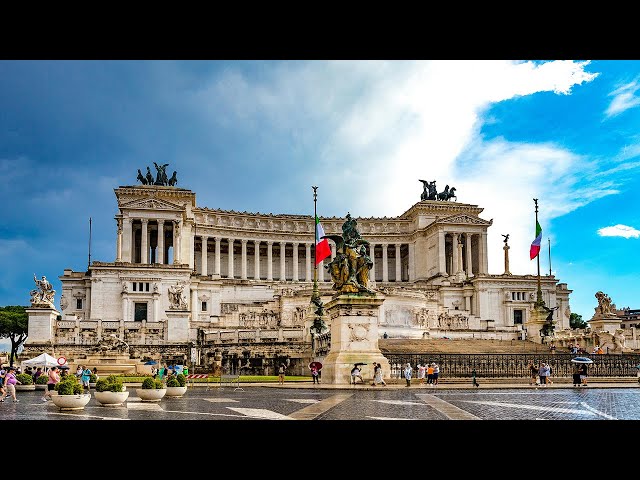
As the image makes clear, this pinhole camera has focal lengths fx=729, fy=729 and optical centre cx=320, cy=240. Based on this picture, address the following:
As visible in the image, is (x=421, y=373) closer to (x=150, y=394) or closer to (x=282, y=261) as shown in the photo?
(x=150, y=394)

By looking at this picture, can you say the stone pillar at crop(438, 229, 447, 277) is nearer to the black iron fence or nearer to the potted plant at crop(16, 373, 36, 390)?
the black iron fence

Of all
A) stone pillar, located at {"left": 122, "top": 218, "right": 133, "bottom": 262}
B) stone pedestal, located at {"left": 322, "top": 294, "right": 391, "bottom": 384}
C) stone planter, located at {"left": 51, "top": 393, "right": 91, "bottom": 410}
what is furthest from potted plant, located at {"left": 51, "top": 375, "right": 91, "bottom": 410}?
stone pillar, located at {"left": 122, "top": 218, "right": 133, "bottom": 262}

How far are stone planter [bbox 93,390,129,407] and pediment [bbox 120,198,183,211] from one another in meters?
73.6

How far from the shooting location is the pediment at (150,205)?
9344cm

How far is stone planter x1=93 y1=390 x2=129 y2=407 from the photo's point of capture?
70.6ft

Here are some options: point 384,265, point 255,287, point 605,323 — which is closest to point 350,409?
point 605,323

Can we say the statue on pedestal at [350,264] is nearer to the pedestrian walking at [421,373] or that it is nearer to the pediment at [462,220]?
the pedestrian walking at [421,373]

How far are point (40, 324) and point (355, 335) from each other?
114ft

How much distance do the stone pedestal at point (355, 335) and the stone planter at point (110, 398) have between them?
36.3 feet

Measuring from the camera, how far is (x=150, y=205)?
93.7 meters

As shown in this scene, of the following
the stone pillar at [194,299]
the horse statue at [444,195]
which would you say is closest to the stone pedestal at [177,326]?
the stone pillar at [194,299]

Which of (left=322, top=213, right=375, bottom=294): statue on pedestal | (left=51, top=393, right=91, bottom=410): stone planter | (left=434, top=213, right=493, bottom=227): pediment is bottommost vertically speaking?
(left=51, top=393, right=91, bottom=410): stone planter
